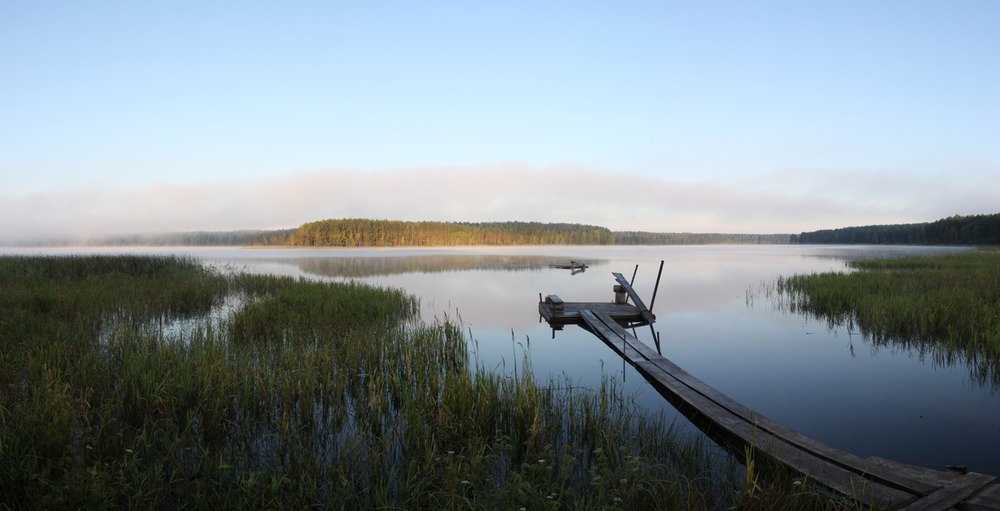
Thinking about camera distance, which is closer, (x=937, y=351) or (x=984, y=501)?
(x=984, y=501)

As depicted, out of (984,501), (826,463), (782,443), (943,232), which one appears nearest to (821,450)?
(826,463)

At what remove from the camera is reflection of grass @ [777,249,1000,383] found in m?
10.6

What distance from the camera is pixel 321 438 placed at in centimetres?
624

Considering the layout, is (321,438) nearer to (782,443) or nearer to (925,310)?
(782,443)

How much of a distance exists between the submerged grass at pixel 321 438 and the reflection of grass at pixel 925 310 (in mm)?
8554

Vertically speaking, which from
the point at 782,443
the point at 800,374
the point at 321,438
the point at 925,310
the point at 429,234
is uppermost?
the point at 429,234

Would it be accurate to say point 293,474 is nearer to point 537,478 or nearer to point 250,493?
point 250,493

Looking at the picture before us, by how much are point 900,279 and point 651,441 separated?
21.5 m

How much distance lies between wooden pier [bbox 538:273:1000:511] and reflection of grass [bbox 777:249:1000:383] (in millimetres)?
6076

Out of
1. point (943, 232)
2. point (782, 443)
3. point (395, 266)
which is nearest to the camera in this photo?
point (782, 443)

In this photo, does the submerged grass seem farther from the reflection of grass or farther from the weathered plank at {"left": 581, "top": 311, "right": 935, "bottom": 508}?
the reflection of grass

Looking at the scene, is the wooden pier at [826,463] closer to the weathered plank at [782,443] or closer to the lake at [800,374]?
the weathered plank at [782,443]

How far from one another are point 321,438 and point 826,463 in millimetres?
5797

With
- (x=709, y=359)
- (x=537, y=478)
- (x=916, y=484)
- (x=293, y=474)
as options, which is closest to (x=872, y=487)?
(x=916, y=484)
